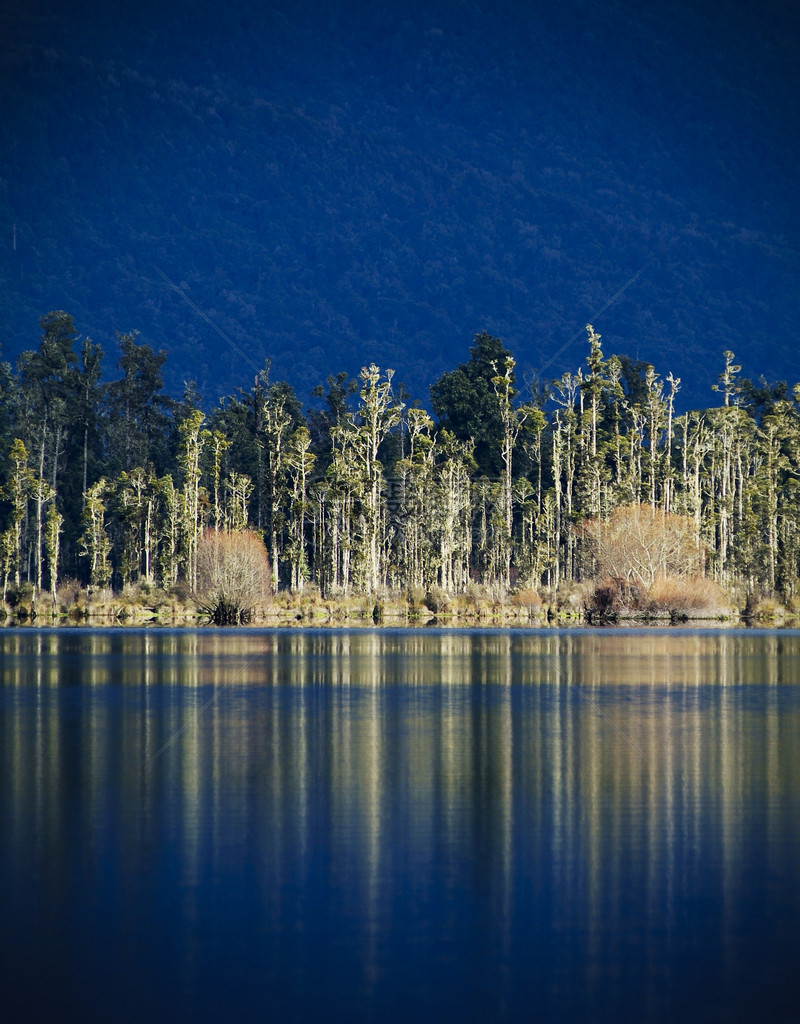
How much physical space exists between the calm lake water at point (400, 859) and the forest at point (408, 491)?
38325 millimetres

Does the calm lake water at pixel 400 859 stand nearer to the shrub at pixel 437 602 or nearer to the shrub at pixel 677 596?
the shrub at pixel 677 596

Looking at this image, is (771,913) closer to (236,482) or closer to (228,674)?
(228,674)

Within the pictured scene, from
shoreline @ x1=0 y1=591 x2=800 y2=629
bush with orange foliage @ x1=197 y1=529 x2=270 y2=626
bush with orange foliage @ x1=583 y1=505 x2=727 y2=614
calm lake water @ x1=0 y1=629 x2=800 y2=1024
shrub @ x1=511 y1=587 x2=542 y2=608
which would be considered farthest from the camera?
shrub @ x1=511 y1=587 x2=542 y2=608

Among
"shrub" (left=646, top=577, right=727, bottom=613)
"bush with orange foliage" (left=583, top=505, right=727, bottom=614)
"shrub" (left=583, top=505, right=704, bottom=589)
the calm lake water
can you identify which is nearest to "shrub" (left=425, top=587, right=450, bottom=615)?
"bush with orange foliage" (left=583, top=505, right=727, bottom=614)

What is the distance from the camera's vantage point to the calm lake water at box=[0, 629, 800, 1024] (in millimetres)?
8031

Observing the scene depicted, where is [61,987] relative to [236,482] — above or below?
below

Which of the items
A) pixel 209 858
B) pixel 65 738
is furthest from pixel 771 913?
pixel 65 738

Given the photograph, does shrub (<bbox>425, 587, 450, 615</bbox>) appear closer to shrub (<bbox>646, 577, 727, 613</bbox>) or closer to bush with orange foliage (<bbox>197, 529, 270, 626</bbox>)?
bush with orange foliage (<bbox>197, 529, 270, 626</bbox>)

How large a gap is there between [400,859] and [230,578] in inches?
1862

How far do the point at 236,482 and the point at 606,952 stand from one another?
78.1 m

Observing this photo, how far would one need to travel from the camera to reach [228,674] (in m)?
30.4

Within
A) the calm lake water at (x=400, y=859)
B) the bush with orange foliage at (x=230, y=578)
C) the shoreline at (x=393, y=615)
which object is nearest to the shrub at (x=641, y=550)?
the shoreline at (x=393, y=615)

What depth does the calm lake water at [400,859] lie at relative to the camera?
8031 mm

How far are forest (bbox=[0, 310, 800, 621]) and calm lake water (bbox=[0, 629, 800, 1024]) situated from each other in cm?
3832
